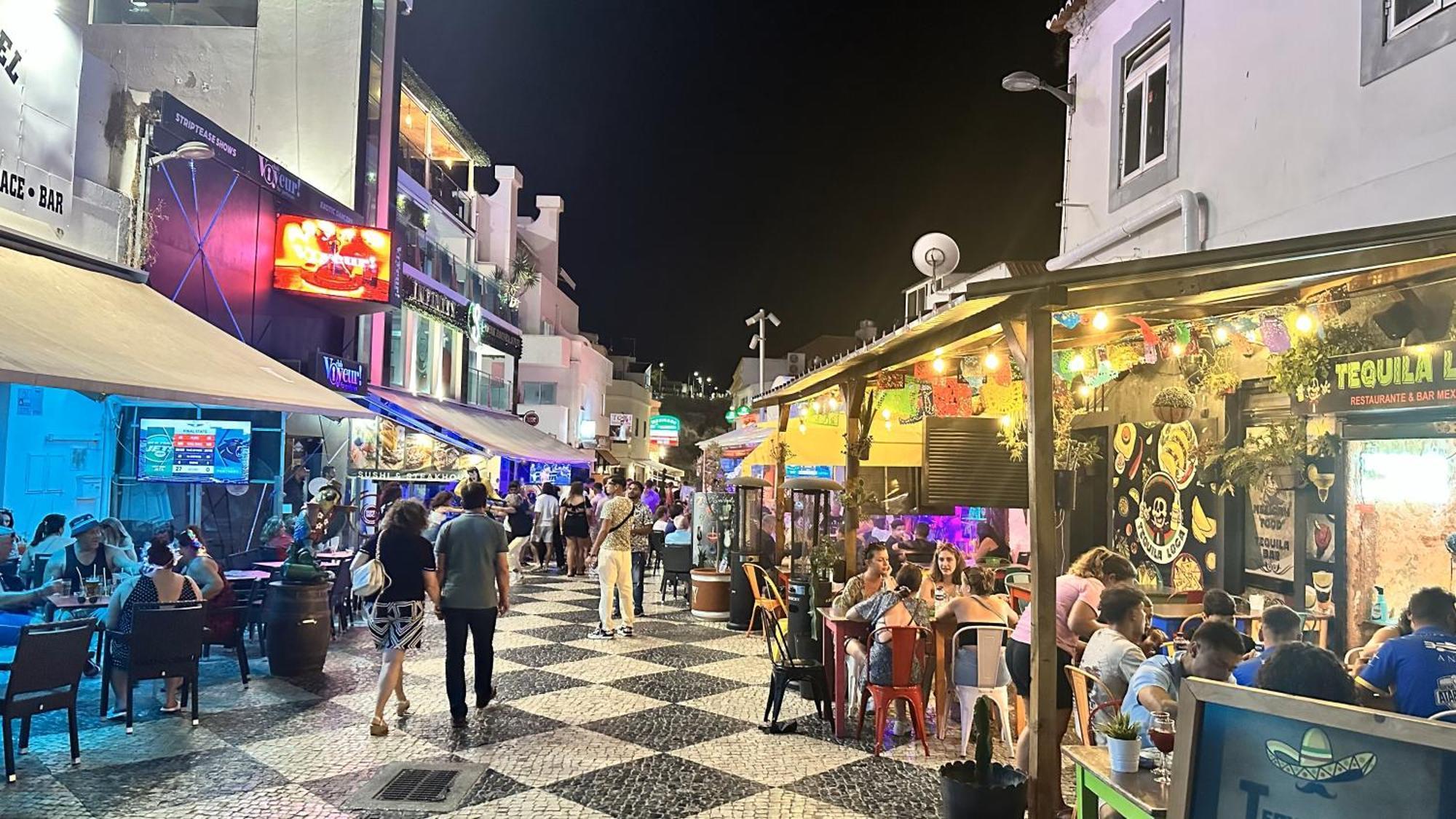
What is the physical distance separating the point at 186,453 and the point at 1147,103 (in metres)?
12.4

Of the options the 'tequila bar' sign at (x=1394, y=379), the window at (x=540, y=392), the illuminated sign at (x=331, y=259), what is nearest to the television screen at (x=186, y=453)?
the illuminated sign at (x=331, y=259)

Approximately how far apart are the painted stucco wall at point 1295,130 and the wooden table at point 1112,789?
445cm

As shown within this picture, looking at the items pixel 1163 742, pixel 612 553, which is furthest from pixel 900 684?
pixel 612 553

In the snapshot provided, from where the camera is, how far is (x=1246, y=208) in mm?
7777

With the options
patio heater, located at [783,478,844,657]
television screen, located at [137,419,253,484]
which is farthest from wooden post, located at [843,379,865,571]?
television screen, located at [137,419,253,484]

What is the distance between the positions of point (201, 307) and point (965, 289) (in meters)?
11.4

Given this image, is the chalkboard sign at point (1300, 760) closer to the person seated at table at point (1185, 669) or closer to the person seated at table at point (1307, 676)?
the person seated at table at point (1307, 676)

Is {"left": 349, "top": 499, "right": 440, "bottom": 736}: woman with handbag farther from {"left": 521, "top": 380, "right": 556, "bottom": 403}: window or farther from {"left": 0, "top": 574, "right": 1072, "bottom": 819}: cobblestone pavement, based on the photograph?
{"left": 521, "top": 380, "right": 556, "bottom": 403}: window

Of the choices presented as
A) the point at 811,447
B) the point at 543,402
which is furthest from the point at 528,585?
the point at 543,402

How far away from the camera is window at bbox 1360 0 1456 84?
5.72 metres

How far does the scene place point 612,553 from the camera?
34.4 ft

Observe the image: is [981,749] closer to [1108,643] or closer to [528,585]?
[1108,643]

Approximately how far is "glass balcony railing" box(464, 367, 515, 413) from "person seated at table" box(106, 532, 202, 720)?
1921 cm

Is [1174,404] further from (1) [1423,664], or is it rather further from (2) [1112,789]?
(2) [1112,789]
